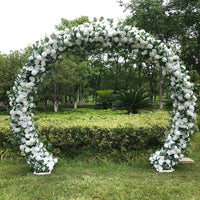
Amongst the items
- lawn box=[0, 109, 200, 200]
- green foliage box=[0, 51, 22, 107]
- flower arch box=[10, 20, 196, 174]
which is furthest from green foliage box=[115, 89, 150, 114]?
green foliage box=[0, 51, 22, 107]

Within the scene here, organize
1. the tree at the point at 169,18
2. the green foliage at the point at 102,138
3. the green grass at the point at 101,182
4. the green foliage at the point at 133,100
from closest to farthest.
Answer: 1. the green grass at the point at 101,182
2. the green foliage at the point at 102,138
3. the green foliage at the point at 133,100
4. the tree at the point at 169,18

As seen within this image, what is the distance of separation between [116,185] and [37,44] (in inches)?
106

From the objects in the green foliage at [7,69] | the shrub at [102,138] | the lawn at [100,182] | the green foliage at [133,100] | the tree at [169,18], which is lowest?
the lawn at [100,182]

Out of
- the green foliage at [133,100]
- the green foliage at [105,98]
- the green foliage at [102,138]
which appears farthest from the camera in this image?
the green foliage at [105,98]

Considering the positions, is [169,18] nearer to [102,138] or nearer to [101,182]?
[102,138]

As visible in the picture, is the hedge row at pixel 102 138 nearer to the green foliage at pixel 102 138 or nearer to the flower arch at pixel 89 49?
the green foliage at pixel 102 138

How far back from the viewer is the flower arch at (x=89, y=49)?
354 centimetres

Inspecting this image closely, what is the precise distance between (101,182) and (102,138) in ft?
4.04

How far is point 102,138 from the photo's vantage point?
4387 millimetres

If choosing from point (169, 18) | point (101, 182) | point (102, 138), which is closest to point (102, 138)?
point (102, 138)

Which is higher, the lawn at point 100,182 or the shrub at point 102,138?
the shrub at point 102,138

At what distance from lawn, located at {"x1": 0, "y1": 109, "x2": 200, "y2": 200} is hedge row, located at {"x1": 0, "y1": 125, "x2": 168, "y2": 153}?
306mm

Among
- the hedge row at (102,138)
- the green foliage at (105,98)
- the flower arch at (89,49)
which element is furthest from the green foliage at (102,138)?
the green foliage at (105,98)

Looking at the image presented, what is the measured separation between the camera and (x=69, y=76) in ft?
49.0
